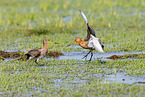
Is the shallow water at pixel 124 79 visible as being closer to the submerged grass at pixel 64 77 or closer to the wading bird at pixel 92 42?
the submerged grass at pixel 64 77

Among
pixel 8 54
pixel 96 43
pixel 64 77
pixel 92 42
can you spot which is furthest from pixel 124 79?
pixel 8 54

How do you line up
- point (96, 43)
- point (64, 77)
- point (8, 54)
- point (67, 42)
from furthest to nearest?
point (67, 42), point (8, 54), point (96, 43), point (64, 77)

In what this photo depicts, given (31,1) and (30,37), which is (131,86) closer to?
(30,37)

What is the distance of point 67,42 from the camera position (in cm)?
1439

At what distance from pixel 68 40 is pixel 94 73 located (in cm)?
530

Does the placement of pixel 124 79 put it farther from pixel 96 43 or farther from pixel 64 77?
pixel 96 43

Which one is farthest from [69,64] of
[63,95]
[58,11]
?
[58,11]

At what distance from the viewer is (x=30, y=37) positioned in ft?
52.1

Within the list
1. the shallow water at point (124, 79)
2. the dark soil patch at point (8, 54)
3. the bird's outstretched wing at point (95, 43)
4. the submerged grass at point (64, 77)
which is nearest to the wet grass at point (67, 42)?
the submerged grass at point (64, 77)

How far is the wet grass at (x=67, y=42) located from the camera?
8214 mm

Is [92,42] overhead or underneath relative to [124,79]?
overhead

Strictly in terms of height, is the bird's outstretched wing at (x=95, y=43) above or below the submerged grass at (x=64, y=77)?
above

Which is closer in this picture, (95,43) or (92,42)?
(95,43)

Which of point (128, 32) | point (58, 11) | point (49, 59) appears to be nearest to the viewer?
point (49, 59)
